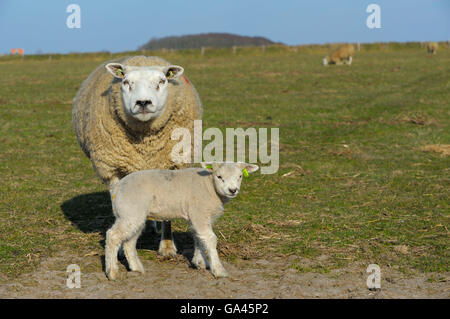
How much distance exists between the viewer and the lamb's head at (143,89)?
5.64 m

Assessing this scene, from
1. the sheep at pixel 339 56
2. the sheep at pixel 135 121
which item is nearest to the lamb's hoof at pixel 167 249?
the sheep at pixel 135 121

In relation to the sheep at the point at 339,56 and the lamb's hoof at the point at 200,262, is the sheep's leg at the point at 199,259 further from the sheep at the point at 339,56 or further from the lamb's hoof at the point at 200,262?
the sheep at the point at 339,56

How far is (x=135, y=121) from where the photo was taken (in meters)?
6.17

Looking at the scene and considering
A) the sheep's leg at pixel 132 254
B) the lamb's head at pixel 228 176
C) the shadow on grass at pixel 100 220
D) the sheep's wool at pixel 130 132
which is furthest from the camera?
the shadow on grass at pixel 100 220

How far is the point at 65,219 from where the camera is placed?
7609 millimetres

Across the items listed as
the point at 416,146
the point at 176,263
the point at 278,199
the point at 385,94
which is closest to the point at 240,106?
the point at 385,94

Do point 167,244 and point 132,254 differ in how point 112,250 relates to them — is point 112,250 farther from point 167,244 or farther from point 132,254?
point 167,244

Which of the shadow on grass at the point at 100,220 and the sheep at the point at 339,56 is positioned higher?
the sheep at the point at 339,56

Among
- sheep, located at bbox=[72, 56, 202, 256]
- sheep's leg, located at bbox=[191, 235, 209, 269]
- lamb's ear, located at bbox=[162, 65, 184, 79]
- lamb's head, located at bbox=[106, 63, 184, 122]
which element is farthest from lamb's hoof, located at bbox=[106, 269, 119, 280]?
lamb's ear, located at bbox=[162, 65, 184, 79]

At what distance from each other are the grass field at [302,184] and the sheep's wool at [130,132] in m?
0.98

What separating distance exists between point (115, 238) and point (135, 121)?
1.48 m

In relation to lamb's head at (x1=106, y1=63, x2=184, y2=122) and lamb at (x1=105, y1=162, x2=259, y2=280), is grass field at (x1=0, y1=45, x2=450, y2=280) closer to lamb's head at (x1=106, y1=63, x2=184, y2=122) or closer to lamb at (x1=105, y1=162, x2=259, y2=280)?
lamb at (x1=105, y1=162, x2=259, y2=280)

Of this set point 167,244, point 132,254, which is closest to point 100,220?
point 167,244

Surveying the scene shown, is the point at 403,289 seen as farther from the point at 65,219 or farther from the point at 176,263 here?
the point at 65,219
